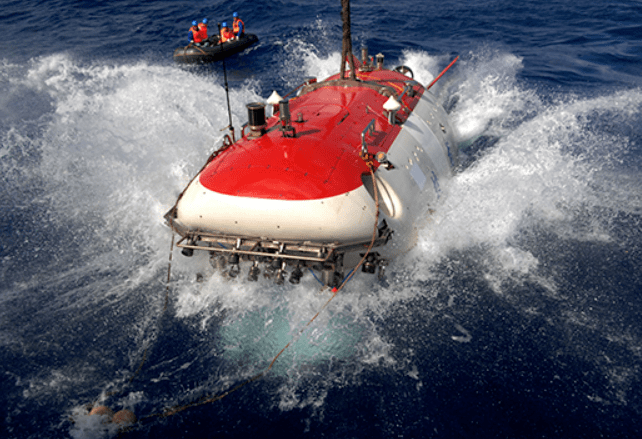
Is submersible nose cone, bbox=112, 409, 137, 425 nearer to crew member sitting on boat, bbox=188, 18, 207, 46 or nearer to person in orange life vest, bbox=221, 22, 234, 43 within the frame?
crew member sitting on boat, bbox=188, 18, 207, 46

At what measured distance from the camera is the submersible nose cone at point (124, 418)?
6.05 metres

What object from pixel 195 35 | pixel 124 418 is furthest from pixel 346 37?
pixel 195 35

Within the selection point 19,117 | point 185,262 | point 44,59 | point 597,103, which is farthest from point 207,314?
point 44,59

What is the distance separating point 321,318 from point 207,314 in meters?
2.01

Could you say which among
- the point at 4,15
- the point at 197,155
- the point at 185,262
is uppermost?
the point at 4,15

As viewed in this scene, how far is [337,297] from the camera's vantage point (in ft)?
25.8

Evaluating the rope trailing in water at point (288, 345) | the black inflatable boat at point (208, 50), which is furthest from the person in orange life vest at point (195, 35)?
the rope trailing in water at point (288, 345)

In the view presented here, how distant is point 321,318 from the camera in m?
7.56

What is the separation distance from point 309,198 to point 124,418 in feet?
13.2

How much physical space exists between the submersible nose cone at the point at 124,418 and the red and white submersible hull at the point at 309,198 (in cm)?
248

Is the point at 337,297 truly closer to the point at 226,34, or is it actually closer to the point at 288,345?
the point at 288,345

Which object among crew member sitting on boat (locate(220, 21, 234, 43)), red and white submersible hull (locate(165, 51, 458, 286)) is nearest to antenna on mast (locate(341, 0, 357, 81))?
red and white submersible hull (locate(165, 51, 458, 286))

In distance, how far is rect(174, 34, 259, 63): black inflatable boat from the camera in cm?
1881

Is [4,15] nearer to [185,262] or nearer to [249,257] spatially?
[185,262]
